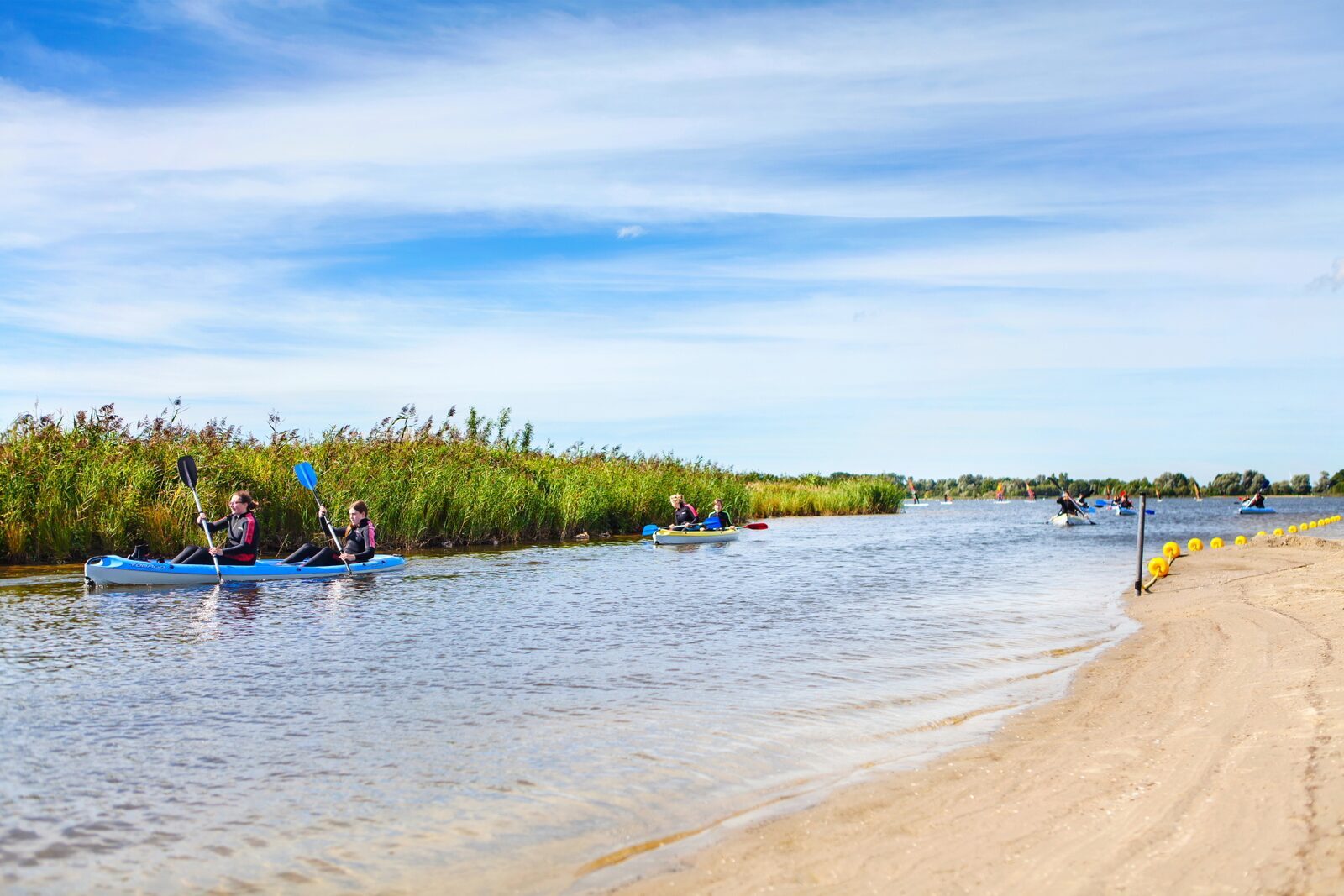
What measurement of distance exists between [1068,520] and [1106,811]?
4015 cm

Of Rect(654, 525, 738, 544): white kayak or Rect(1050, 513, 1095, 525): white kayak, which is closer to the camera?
Rect(654, 525, 738, 544): white kayak

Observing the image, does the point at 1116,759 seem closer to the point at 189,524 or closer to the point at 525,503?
the point at 189,524

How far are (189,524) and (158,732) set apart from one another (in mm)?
13581

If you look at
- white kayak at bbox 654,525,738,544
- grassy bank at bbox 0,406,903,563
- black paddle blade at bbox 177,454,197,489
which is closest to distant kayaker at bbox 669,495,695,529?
white kayak at bbox 654,525,738,544

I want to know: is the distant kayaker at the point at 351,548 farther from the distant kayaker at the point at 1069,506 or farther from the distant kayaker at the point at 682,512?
the distant kayaker at the point at 1069,506

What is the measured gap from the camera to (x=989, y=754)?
6355 millimetres

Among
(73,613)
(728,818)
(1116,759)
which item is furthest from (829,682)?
(73,613)

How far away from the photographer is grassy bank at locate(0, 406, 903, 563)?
61.8ft

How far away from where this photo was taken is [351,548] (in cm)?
1908

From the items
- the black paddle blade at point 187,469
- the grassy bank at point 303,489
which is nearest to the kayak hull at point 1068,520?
the grassy bank at point 303,489

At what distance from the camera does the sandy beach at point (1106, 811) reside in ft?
13.7

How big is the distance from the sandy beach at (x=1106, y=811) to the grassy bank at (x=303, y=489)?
17.8 metres

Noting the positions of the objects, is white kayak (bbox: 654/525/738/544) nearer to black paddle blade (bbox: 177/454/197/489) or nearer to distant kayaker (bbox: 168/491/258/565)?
distant kayaker (bbox: 168/491/258/565)

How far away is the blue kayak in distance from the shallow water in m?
0.31
